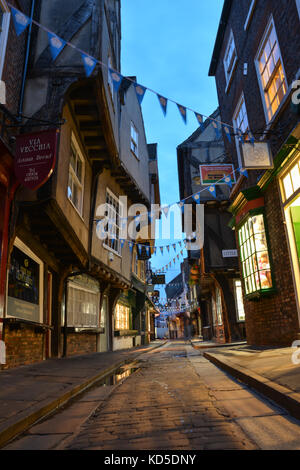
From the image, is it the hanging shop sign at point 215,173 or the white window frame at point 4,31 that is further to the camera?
the hanging shop sign at point 215,173

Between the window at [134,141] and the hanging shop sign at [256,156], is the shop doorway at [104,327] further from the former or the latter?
the hanging shop sign at [256,156]

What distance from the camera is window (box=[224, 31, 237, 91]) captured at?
1103 cm

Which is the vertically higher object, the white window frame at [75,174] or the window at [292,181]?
the white window frame at [75,174]

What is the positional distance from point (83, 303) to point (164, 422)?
915cm

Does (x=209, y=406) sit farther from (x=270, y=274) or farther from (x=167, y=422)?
(x=270, y=274)

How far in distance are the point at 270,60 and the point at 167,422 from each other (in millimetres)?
8484

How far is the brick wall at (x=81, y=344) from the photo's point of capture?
10473mm

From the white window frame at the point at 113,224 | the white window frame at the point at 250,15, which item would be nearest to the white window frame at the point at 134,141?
the white window frame at the point at 113,224

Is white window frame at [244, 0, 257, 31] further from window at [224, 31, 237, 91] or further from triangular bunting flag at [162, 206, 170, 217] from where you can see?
triangular bunting flag at [162, 206, 170, 217]

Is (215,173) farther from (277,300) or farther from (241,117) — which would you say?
(277,300)

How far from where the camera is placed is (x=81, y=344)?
11.5m

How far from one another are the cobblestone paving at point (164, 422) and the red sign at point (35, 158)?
382 cm

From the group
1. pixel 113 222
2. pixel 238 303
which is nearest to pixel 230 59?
pixel 113 222

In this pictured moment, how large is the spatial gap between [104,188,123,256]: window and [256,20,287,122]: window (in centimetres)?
678
